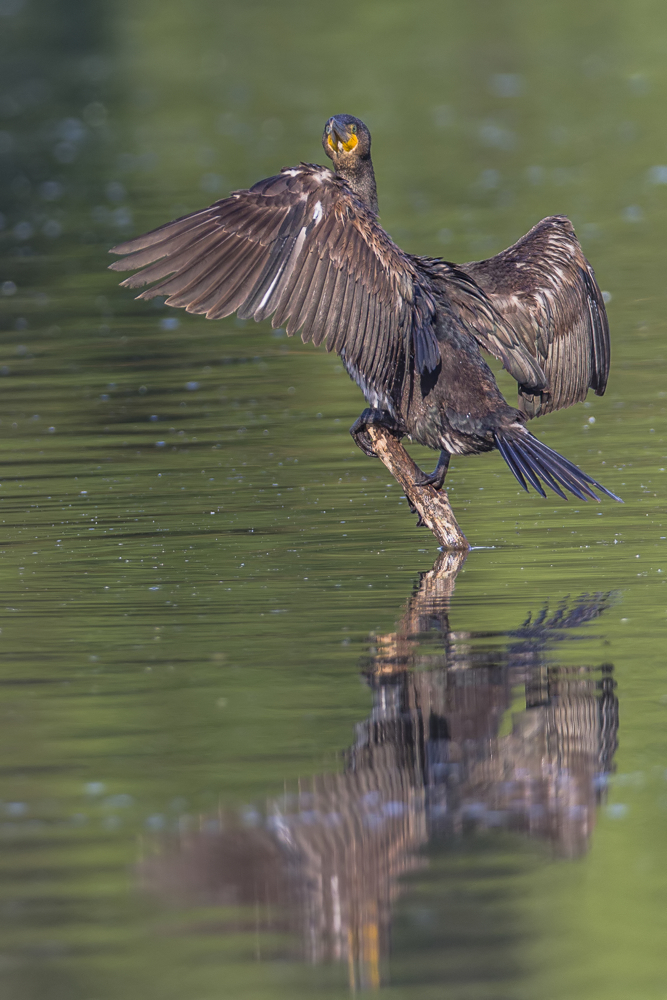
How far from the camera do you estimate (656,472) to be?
10.5 m

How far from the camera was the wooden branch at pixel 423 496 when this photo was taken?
8984 millimetres

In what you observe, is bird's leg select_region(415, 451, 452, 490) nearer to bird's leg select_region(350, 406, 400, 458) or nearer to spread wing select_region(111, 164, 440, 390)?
bird's leg select_region(350, 406, 400, 458)

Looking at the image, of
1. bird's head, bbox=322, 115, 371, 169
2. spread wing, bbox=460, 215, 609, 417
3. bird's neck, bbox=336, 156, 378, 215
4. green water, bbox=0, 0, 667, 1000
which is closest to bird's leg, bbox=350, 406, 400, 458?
green water, bbox=0, 0, 667, 1000

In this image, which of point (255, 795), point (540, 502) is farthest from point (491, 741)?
point (540, 502)

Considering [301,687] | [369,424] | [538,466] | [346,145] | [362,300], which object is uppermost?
[346,145]

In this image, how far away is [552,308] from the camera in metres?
9.82

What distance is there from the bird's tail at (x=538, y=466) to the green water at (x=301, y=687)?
420 millimetres

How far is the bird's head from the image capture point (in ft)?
31.3

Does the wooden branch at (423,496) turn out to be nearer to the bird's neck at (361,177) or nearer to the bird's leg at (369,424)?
the bird's leg at (369,424)

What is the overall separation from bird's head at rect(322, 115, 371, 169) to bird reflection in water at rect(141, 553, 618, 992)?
343 centimetres

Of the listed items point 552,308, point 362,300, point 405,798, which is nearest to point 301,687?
point 405,798

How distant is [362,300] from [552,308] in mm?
1890

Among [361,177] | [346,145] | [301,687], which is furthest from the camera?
[361,177]

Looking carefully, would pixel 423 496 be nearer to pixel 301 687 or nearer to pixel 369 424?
pixel 369 424
